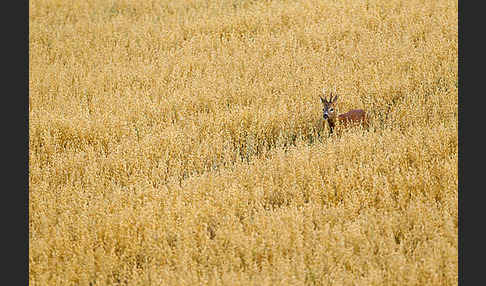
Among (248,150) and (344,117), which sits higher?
(344,117)

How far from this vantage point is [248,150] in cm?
761

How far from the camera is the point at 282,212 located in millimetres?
5812

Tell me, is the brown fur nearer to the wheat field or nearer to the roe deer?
the roe deer

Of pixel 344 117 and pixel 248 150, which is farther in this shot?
pixel 344 117

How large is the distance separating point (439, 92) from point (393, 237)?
399 cm

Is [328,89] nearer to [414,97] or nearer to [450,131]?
[414,97]

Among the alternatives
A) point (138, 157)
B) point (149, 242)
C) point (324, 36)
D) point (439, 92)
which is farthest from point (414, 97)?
point (149, 242)

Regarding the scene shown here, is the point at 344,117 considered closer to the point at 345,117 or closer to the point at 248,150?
the point at 345,117

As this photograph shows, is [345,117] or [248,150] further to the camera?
[345,117]

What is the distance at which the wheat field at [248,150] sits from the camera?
5.27 m

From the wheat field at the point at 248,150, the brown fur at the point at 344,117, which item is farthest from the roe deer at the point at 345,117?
the wheat field at the point at 248,150

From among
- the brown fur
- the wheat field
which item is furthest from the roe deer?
the wheat field

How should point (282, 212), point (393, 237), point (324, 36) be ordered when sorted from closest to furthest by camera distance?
point (393, 237)
point (282, 212)
point (324, 36)

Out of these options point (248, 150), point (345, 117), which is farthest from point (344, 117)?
point (248, 150)
